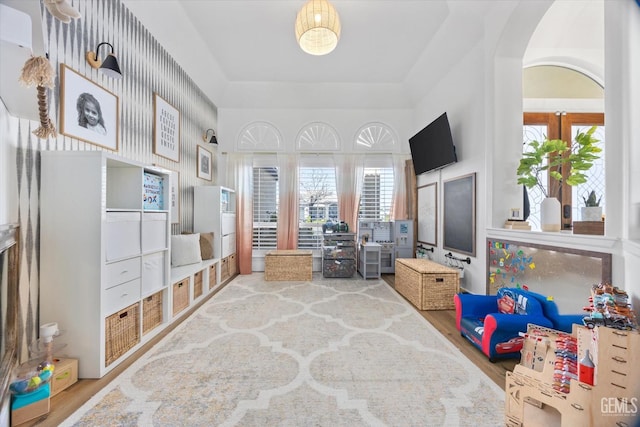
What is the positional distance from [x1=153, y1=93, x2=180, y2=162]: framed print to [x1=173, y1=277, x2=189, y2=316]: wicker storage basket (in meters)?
1.72

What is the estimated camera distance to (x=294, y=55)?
4.04 m

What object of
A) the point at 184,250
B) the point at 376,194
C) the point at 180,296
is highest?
the point at 376,194

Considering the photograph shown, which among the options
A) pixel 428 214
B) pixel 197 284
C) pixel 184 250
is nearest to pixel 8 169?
pixel 184 250

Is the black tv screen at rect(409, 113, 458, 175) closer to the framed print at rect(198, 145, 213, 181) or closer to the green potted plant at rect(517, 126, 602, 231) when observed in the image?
the green potted plant at rect(517, 126, 602, 231)

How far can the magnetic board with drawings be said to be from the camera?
4.38 meters

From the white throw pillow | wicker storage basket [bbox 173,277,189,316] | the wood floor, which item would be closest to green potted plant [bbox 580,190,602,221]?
the wood floor

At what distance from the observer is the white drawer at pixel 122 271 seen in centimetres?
191

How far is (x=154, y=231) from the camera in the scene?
245 centimetres

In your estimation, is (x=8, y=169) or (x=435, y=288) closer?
(x=8, y=169)

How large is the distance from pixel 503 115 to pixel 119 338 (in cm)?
447

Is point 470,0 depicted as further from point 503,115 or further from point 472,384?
point 472,384

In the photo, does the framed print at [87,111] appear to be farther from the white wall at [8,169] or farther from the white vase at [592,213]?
the white vase at [592,213]

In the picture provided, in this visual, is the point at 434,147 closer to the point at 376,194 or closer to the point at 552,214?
the point at 376,194

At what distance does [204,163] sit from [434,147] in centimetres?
407
